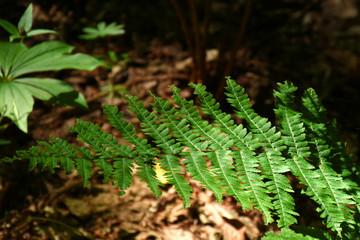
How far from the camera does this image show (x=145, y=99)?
2.94 m

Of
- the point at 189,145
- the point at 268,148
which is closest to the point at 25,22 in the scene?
the point at 189,145

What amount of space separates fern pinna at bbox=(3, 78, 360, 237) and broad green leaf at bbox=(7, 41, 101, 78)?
86 cm

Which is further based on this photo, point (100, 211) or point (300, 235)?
point (100, 211)

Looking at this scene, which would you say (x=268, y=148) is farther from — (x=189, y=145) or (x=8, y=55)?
(x=8, y=55)

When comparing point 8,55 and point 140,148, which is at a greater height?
point 8,55

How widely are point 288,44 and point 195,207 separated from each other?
235cm

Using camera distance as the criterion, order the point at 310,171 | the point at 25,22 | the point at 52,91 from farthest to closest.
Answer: the point at 52,91
the point at 25,22
the point at 310,171

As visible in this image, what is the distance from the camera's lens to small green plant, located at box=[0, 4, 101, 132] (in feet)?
6.38

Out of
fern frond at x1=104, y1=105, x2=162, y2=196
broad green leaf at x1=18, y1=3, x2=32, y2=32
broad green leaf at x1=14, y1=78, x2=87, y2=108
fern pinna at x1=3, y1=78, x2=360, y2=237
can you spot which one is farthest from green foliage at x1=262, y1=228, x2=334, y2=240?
broad green leaf at x1=18, y1=3, x2=32, y2=32

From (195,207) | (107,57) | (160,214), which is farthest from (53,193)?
(107,57)

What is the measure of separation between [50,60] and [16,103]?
1.33 ft

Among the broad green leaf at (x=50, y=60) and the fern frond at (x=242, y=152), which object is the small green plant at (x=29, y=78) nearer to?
the broad green leaf at (x=50, y=60)

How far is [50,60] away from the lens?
7.10ft

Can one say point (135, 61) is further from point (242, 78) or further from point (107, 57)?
point (242, 78)
